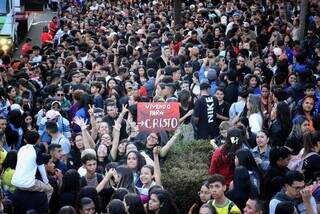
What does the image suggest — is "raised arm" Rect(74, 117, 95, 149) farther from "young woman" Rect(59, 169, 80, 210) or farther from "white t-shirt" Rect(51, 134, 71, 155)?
"young woman" Rect(59, 169, 80, 210)

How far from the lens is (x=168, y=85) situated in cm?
1562

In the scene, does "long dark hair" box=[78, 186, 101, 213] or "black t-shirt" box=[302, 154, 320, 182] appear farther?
"black t-shirt" box=[302, 154, 320, 182]

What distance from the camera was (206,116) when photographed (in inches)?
559

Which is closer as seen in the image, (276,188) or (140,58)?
(276,188)

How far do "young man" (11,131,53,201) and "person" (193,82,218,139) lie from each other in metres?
3.94

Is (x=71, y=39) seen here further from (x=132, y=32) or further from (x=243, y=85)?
(x=243, y=85)

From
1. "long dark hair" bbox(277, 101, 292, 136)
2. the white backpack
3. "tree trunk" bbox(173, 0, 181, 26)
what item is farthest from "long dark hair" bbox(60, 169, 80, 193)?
"tree trunk" bbox(173, 0, 181, 26)

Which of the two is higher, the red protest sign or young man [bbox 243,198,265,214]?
young man [bbox 243,198,265,214]

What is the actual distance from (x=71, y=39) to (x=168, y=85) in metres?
9.19

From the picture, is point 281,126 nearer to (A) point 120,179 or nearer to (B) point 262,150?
(B) point 262,150

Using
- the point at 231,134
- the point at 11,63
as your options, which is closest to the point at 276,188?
the point at 231,134

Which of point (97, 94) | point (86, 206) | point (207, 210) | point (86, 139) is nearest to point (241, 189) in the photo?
point (207, 210)

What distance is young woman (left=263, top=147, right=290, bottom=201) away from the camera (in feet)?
35.2

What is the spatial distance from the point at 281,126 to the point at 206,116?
59.7 inches
